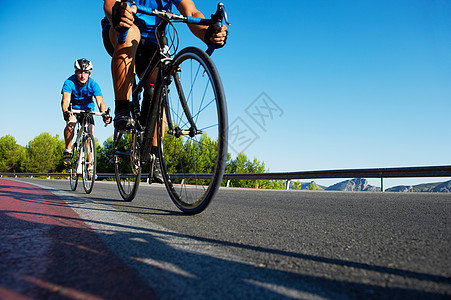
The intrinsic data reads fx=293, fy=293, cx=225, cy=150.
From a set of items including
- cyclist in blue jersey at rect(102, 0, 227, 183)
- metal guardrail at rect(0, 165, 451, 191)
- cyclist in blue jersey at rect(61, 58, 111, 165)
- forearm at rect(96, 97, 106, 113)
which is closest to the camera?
cyclist in blue jersey at rect(102, 0, 227, 183)

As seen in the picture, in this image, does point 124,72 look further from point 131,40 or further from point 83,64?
point 83,64

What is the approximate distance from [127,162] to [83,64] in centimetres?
370

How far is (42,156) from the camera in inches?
2776

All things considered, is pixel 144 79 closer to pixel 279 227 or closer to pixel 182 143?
pixel 182 143

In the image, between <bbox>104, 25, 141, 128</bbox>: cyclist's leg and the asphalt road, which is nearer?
the asphalt road

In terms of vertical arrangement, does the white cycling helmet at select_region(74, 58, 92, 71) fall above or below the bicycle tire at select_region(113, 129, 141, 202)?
above

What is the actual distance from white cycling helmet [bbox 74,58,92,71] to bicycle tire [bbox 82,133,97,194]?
156cm

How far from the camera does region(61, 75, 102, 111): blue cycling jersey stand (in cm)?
648

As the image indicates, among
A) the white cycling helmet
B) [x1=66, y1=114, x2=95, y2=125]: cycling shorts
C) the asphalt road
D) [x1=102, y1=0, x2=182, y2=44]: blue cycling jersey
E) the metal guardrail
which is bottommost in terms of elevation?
the asphalt road

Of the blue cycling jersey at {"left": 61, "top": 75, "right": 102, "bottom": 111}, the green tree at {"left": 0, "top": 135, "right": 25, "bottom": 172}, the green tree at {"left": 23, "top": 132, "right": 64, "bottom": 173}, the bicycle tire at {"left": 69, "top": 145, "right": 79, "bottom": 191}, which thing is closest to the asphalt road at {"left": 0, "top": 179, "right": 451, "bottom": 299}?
the bicycle tire at {"left": 69, "top": 145, "right": 79, "bottom": 191}

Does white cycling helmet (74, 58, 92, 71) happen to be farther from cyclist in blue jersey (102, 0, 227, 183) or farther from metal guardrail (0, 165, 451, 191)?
metal guardrail (0, 165, 451, 191)

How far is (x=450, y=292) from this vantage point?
841mm

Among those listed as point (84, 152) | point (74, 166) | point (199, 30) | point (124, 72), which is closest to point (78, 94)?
point (84, 152)

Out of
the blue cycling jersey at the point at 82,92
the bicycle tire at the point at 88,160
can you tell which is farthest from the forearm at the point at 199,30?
the blue cycling jersey at the point at 82,92
